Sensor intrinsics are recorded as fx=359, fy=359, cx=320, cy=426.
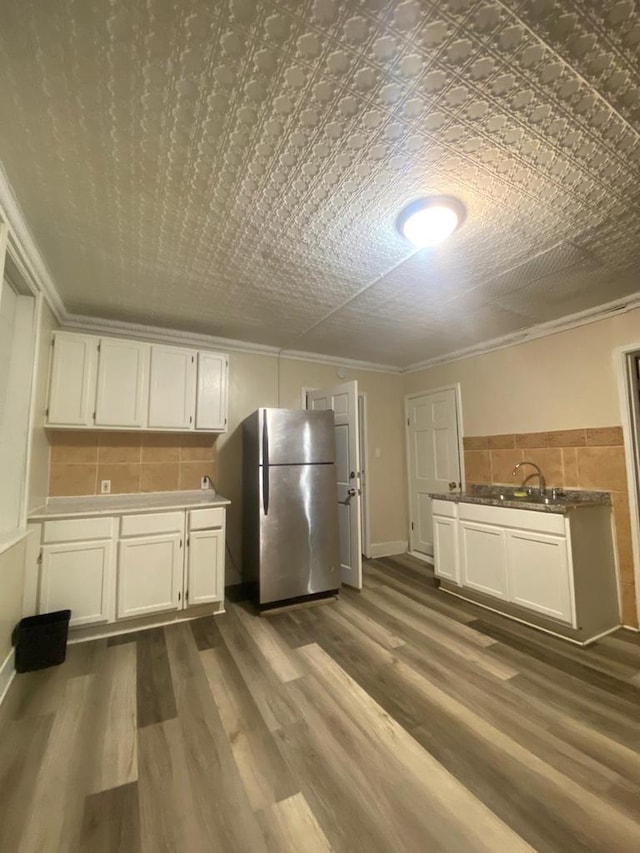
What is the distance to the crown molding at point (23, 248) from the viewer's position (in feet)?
5.29

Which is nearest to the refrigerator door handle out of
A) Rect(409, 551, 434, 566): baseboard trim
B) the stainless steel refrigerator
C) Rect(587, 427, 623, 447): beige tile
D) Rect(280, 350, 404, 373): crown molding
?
the stainless steel refrigerator

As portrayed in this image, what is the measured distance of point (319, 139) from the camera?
4.50 feet

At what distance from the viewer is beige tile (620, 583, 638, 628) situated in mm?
2572

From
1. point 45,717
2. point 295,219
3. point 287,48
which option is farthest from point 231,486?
point 287,48

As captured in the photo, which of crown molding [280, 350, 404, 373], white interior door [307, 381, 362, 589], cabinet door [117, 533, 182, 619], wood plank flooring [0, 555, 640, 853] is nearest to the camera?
wood plank flooring [0, 555, 640, 853]

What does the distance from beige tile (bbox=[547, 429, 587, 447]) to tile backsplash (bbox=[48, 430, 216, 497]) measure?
10.1ft

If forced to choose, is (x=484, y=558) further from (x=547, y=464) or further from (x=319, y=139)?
(x=319, y=139)

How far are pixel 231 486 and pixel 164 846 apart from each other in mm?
2560

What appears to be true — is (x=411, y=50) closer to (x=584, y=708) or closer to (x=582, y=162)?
(x=582, y=162)

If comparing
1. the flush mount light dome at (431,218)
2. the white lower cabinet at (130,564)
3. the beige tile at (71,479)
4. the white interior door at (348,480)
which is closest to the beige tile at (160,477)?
the beige tile at (71,479)

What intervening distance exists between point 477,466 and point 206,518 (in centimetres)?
271

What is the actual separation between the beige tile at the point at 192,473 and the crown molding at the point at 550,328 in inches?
113

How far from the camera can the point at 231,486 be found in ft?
11.7

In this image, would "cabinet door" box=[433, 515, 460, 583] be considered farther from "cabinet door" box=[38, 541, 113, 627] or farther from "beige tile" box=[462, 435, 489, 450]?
"cabinet door" box=[38, 541, 113, 627]
